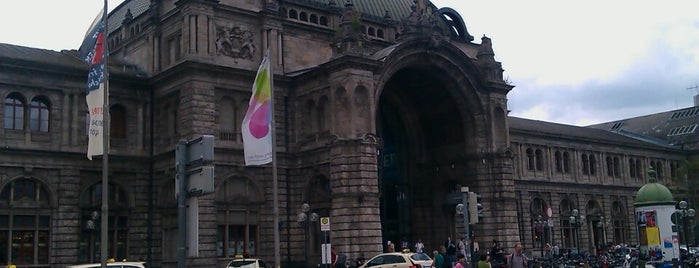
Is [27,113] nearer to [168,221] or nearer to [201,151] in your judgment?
[168,221]

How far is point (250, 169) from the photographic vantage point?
46.8 m

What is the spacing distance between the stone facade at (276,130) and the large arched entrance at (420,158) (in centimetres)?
11

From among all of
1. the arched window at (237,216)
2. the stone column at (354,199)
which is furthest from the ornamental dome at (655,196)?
the arched window at (237,216)

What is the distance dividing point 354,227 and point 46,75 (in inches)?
777

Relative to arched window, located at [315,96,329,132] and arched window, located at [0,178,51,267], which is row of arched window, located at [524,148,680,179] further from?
arched window, located at [0,178,51,267]

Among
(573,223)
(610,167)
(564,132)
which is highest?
(564,132)

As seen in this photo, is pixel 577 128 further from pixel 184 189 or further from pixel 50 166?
pixel 184 189

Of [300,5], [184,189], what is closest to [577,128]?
[300,5]

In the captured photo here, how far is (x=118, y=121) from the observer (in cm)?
4791

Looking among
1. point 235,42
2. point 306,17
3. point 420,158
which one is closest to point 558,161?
point 420,158

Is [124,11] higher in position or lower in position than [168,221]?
higher

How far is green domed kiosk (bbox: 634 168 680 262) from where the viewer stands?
34438mm

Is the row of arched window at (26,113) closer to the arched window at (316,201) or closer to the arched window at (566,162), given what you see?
the arched window at (316,201)

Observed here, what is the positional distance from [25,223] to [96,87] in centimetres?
2024
